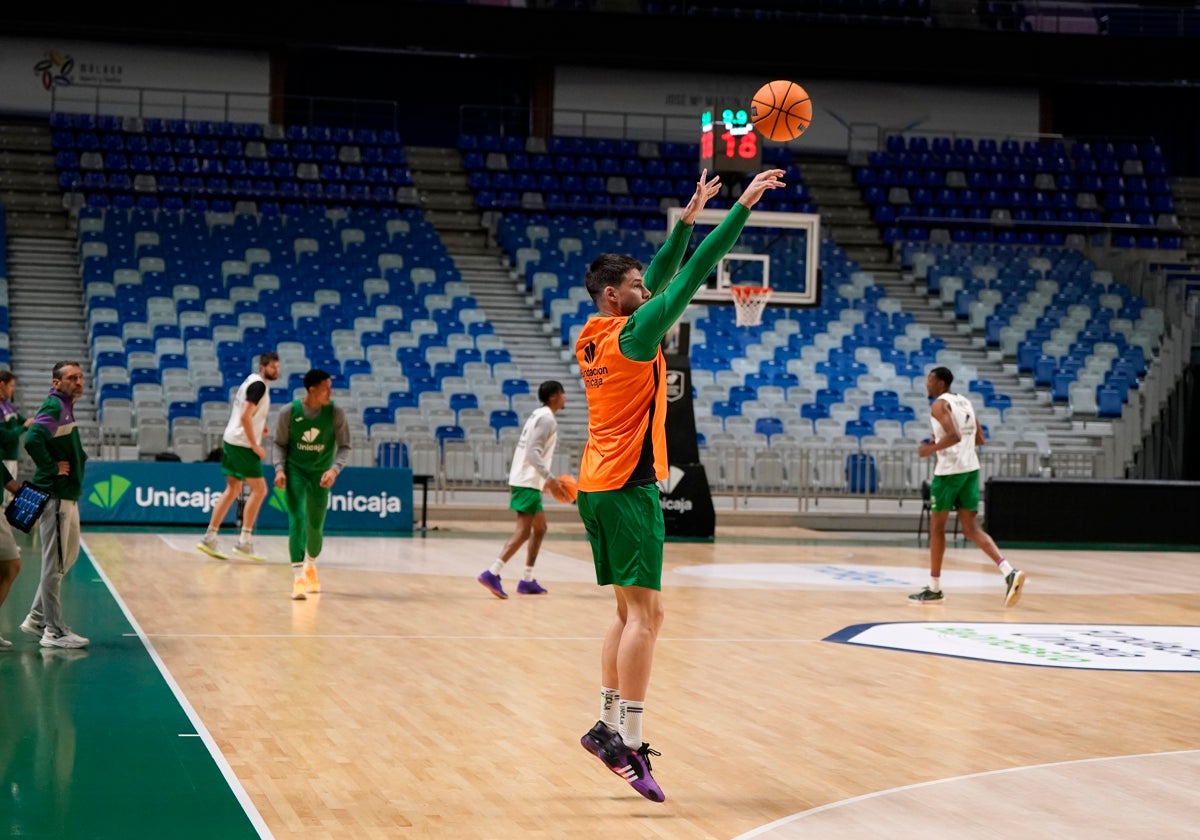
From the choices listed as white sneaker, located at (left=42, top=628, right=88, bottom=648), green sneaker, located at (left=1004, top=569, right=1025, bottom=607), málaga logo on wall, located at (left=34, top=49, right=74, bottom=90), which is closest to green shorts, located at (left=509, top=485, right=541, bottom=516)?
green sneaker, located at (left=1004, top=569, right=1025, bottom=607)

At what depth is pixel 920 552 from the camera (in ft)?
63.1

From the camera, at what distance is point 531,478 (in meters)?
12.8

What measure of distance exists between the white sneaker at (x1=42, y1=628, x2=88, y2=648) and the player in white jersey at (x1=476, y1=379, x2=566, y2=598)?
3.79 m

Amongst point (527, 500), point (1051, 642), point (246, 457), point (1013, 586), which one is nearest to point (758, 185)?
point (1051, 642)

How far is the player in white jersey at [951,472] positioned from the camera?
1315 cm

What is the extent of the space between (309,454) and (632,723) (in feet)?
21.8

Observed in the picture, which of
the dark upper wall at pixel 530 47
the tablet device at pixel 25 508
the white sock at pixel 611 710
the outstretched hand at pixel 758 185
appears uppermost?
the dark upper wall at pixel 530 47

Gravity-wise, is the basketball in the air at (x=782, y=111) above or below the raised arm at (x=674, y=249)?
above

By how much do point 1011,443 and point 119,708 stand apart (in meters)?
19.0

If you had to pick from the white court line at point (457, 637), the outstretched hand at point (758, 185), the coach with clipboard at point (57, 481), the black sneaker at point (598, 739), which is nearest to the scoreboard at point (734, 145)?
the white court line at point (457, 637)

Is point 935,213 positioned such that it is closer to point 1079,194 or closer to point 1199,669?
point 1079,194

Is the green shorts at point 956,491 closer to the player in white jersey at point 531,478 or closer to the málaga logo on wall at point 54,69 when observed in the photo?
the player in white jersey at point 531,478

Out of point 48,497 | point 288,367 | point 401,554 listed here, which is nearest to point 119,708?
point 48,497

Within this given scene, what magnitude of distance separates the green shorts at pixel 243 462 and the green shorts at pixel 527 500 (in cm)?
361
